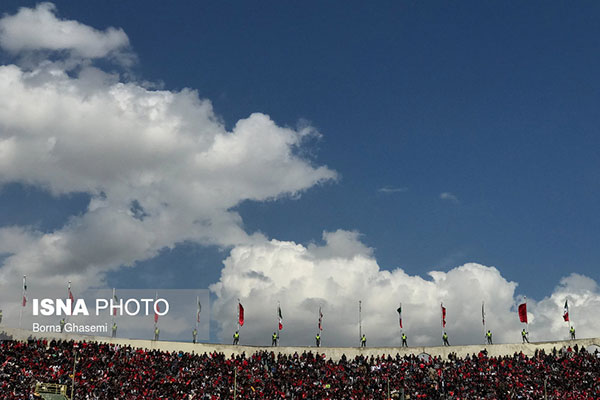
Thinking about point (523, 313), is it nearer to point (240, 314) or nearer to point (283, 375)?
point (283, 375)

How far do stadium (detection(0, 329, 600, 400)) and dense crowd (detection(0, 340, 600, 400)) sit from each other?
3.9 inches

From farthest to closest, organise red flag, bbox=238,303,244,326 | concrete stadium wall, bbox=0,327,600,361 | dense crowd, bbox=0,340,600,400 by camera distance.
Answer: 1. red flag, bbox=238,303,244,326
2. concrete stadium wall, bbox=0,327,600,361
3. dense crowd, bbox=0,340,600,400

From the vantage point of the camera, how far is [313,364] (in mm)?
74000

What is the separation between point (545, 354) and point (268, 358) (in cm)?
3119

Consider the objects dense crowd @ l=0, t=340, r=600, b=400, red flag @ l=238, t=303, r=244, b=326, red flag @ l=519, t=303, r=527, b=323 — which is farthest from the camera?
red flag @ l=238, t=303, r=244, b=326

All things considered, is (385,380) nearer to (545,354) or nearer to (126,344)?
(545,354)

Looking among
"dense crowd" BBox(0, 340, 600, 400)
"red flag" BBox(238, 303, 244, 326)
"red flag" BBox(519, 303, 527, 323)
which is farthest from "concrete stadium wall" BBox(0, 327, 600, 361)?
"red flag" BBox(238, 303, 244, 326)

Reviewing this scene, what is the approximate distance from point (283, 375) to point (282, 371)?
1.32 metres

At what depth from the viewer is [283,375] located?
229 ft

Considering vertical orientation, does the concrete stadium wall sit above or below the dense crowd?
above

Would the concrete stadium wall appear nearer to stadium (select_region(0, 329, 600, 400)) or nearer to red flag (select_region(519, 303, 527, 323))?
stadium (select_region(0, 329, 600, 400))

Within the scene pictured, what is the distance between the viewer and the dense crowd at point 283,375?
6203cm

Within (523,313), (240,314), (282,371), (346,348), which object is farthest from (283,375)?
(523,313)

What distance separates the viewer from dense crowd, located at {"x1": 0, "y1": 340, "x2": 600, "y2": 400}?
2442 inches
